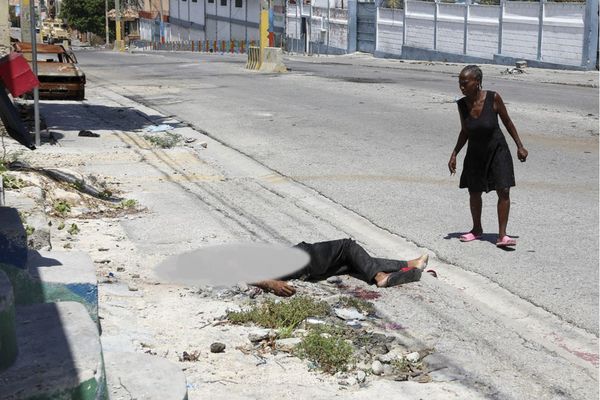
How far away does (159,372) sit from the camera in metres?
4.14

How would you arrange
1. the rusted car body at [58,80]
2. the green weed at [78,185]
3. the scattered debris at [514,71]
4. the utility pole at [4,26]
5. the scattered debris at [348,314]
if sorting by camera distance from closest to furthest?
1. the scattered debris at [348,314]
2. the green weed at [78,185]
3. the rusted car body at [58,80]
4. the utility pole at [4,26]
5. the scattered debris at [514,71]

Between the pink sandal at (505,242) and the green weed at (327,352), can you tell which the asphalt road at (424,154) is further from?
the green weed at (327,352)

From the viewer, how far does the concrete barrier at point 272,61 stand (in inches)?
1358

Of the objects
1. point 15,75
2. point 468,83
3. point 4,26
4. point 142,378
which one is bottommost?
point 142,378

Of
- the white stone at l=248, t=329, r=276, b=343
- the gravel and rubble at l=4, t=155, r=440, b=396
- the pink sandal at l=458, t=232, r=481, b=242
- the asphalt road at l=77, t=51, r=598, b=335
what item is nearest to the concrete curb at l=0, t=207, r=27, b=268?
the gravel and rubble at l=4, t=155, r=440, b=396

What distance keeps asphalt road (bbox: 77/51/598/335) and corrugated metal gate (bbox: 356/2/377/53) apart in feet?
89.4

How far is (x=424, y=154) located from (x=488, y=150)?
5.16 meters

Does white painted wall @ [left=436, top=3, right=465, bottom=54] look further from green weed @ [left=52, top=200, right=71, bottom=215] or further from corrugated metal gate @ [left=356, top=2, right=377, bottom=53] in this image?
green weed @ [left=52, top=200, right=71, bottom=215]

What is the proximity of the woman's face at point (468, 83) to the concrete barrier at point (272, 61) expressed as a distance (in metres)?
26.6

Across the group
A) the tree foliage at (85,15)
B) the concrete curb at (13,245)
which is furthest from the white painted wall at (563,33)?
the tree foliage at (85,15)

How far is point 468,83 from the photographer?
26.4 feet

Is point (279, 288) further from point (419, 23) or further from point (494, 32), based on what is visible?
point (419, 23)

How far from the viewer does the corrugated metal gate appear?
55.0 meters

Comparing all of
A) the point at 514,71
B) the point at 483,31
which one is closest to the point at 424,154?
the point at 514,71
